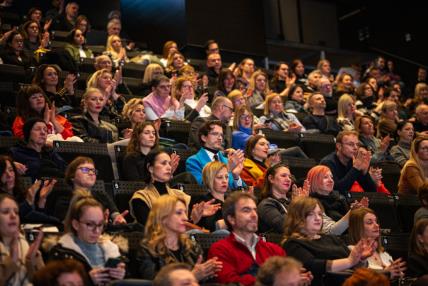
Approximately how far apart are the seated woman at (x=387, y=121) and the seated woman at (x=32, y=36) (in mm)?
3700

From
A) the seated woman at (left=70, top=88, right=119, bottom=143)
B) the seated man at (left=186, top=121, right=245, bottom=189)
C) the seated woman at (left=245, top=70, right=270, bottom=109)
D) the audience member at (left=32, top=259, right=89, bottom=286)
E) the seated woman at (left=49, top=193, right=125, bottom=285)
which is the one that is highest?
the seated woman at (left=245, top=70, right=270, bottom=109)

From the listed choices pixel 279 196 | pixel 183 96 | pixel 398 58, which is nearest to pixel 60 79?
pixel 183 96

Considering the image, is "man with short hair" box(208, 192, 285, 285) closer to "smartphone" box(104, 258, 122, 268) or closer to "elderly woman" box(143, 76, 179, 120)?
"smartphone" box(104, 258, 122, 268)

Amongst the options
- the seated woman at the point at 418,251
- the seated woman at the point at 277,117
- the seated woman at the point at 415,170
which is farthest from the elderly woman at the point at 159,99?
the seated woman at the point at 418,251

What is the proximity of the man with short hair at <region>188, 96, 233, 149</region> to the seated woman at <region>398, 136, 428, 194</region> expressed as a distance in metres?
1.46

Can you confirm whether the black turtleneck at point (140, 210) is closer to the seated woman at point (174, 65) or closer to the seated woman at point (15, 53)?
the seated woman at point (15, 53)

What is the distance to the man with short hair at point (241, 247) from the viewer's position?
3.77 metres

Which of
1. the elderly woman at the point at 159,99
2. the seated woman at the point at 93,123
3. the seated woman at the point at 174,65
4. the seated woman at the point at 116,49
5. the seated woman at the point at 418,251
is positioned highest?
the seated woman at the point at 116,49

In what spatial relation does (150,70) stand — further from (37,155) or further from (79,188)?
(79,188)

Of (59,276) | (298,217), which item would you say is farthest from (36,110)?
(59,276)

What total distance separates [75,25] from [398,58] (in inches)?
234

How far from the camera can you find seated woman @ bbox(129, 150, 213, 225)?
441 centimetres

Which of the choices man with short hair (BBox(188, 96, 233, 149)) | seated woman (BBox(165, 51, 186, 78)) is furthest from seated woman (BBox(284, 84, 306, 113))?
man with short hair (BBox(188, 96, 233, 149))

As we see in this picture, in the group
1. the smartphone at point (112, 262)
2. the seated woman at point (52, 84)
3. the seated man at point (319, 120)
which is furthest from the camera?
the seated man at point (319, 120)
